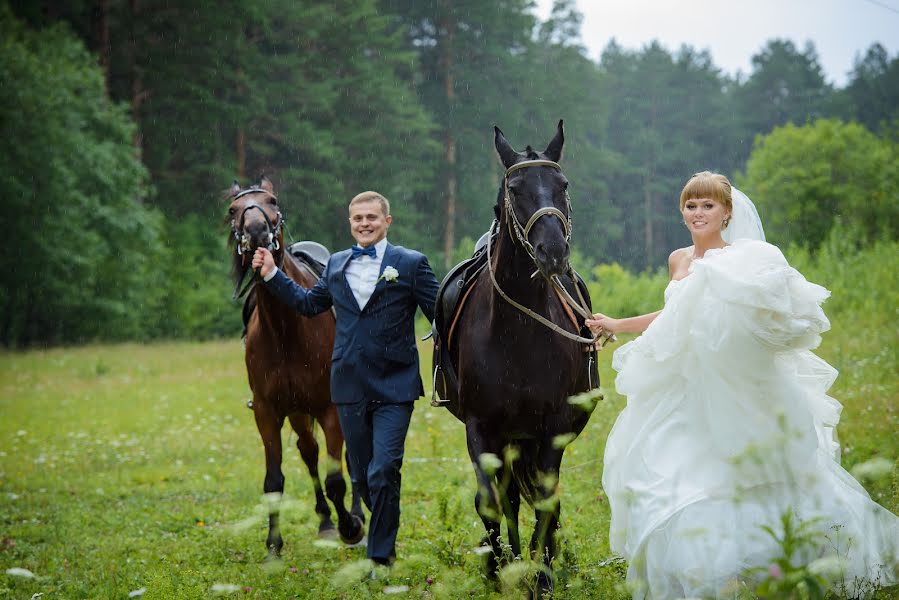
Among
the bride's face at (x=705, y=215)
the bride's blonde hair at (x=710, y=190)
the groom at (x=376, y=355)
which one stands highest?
the bride's blonde hair at (x=710, y=190)

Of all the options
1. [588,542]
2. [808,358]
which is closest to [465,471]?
[588,542]

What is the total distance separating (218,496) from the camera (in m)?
10.1

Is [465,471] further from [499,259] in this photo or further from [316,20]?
[316,20]

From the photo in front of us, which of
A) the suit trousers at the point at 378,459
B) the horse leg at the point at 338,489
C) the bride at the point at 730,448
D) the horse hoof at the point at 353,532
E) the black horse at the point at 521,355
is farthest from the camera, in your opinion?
the horse hoof at the point at 353,532

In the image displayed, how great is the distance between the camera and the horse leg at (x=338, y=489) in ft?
22.9

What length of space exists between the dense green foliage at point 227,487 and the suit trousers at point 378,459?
336 mm

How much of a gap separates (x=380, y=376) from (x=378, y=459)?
0.54 metres

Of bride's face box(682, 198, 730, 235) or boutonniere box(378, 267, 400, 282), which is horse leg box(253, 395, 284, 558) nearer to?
boutonniere box(378, 267, 400, 282)

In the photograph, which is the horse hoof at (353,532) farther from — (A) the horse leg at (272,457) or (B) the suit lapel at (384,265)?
(B) the suit lapel at (384,265)

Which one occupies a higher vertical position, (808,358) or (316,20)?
(316,20)

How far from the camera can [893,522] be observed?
4254mm

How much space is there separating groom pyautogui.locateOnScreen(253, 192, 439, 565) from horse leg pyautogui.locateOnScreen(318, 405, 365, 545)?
931mm

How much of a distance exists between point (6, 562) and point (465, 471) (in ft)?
15.3

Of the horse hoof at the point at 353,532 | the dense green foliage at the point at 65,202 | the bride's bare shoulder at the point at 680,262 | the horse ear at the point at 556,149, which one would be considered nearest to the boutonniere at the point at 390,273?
the horse ear at the point at 556,149
